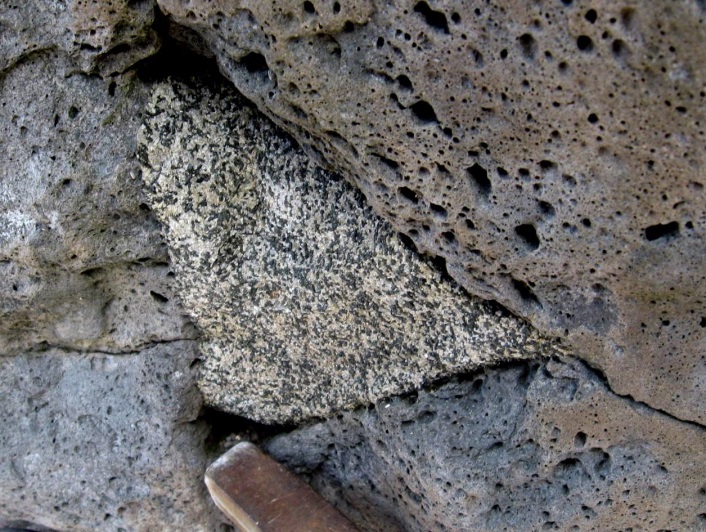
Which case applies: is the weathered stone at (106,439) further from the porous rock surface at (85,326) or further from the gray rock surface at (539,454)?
the gray rock surface at (539,454)

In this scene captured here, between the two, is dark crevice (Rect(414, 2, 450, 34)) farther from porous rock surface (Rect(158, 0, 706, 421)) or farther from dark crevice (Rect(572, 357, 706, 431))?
dark crevice (Rect(572, 357, 706, 431))

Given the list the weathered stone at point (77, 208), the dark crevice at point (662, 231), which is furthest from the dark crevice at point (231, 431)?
the dark crevice at point (662, 231)

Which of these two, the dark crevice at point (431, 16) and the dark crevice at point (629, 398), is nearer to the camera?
the dark crevice at point (431, 16)

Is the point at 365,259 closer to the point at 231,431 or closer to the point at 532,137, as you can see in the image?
the point at 532,137

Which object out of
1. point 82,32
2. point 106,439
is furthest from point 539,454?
point 82,32

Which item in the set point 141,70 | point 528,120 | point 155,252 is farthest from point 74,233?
point 528,120
